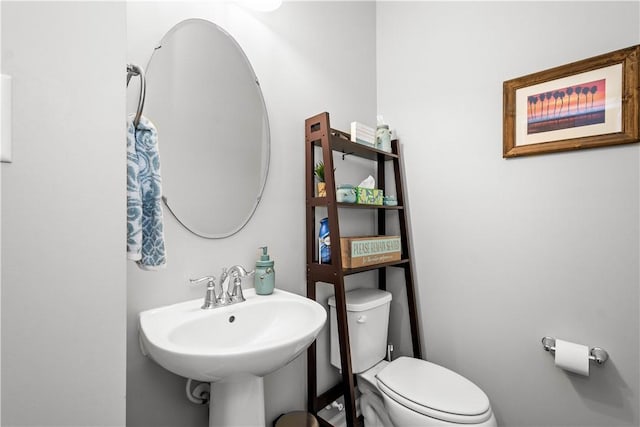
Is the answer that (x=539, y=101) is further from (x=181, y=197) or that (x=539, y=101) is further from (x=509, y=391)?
(x=181, y=197)

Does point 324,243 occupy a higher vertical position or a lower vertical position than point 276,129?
lower

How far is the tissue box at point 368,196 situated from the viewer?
57.0 inches

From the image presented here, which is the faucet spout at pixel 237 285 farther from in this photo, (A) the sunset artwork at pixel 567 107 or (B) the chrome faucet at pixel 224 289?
(A) the sunset artwork at pixel 567 107

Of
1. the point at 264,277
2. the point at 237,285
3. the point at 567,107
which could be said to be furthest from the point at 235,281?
the point at 567,107

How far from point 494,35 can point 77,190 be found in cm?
176

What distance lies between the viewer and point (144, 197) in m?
0.75

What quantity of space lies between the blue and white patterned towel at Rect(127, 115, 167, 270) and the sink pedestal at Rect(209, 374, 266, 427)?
469 mm

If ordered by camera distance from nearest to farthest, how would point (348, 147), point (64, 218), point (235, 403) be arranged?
1. point (64, 218)
2. point (235, 403)
3. point (348, 147)

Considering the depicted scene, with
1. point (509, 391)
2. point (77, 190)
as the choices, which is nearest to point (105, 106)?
point (77, 190)

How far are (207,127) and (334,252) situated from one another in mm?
719

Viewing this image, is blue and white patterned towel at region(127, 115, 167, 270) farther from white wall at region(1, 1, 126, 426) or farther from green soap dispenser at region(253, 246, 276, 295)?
green soap dispenser at region(253, 246, 276, 295)

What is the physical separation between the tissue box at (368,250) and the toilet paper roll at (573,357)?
755mm

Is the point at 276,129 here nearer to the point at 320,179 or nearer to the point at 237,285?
the point at 320,179

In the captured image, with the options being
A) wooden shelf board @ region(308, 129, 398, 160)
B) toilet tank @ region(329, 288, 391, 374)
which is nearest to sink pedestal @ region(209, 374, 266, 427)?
toilet tank @ region(329, 288, 391, 374)
